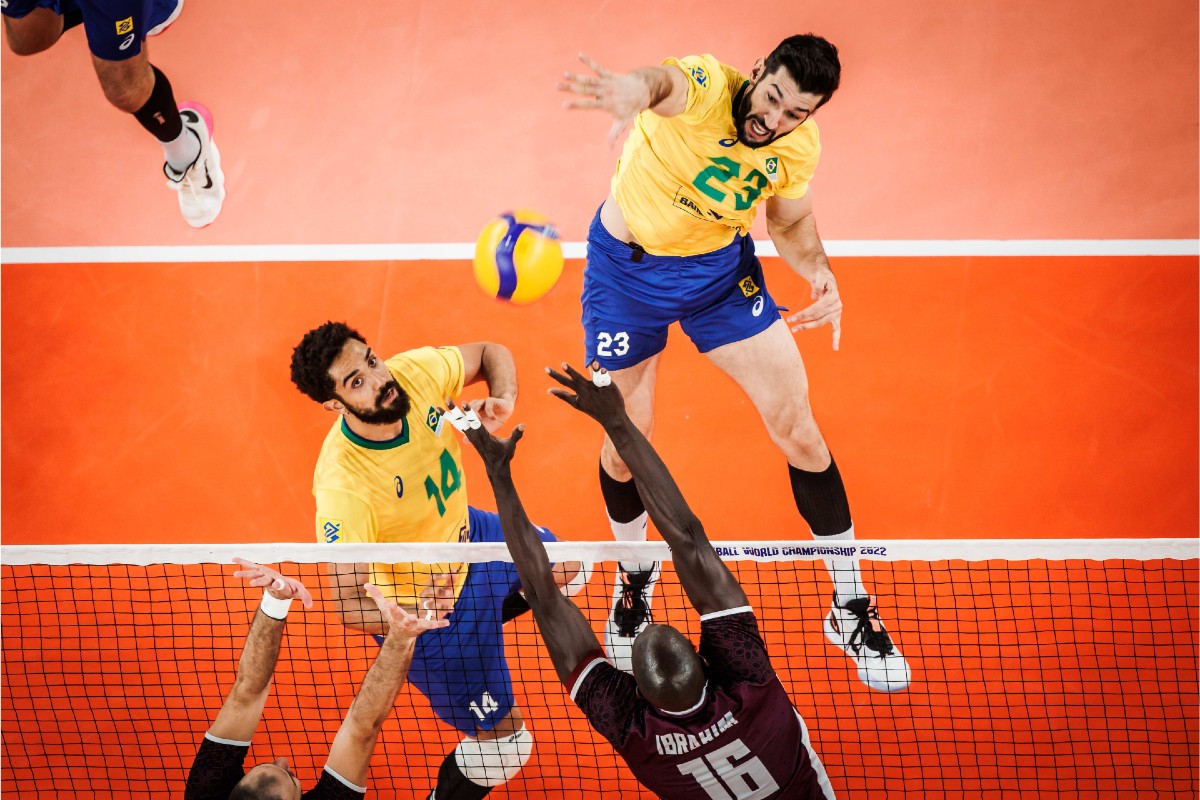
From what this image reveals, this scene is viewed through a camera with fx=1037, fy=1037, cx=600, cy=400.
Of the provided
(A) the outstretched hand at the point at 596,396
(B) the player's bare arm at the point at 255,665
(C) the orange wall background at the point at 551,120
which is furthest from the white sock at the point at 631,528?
(C) the orange wall background at the point at 551,120

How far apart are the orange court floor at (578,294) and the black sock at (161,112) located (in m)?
1.69

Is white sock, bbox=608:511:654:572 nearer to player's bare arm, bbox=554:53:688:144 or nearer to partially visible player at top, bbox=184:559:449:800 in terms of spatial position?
partially visible player at top, bbox=184:559:449:800

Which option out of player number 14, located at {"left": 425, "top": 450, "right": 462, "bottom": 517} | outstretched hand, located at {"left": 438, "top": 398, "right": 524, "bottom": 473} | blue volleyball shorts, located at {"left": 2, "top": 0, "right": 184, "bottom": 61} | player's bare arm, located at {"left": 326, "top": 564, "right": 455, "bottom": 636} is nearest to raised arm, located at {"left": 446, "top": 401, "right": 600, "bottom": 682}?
outstretched hand, located at {"left": 438, "top": 398, "right": 524, "bottom": 473}

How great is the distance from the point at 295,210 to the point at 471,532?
3631 millimetres

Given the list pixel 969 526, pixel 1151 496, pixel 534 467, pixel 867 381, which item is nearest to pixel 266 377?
pixel 534 467

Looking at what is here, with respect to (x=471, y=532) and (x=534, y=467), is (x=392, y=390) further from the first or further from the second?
(x=534, y=467)

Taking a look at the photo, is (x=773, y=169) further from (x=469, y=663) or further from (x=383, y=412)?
(x=469, y=663)

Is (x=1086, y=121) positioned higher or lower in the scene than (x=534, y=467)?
higher

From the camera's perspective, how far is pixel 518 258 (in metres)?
6.27

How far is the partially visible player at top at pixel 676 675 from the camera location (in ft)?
14.2

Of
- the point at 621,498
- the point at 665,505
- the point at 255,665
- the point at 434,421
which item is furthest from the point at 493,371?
the point at 255,665

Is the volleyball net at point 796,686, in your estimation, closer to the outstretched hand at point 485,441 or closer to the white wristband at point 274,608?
the white wristband at point 274,608

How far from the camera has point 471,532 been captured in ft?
20.9

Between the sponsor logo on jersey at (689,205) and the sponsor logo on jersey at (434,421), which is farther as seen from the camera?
the sponsor logo on jersey at (434,421)
